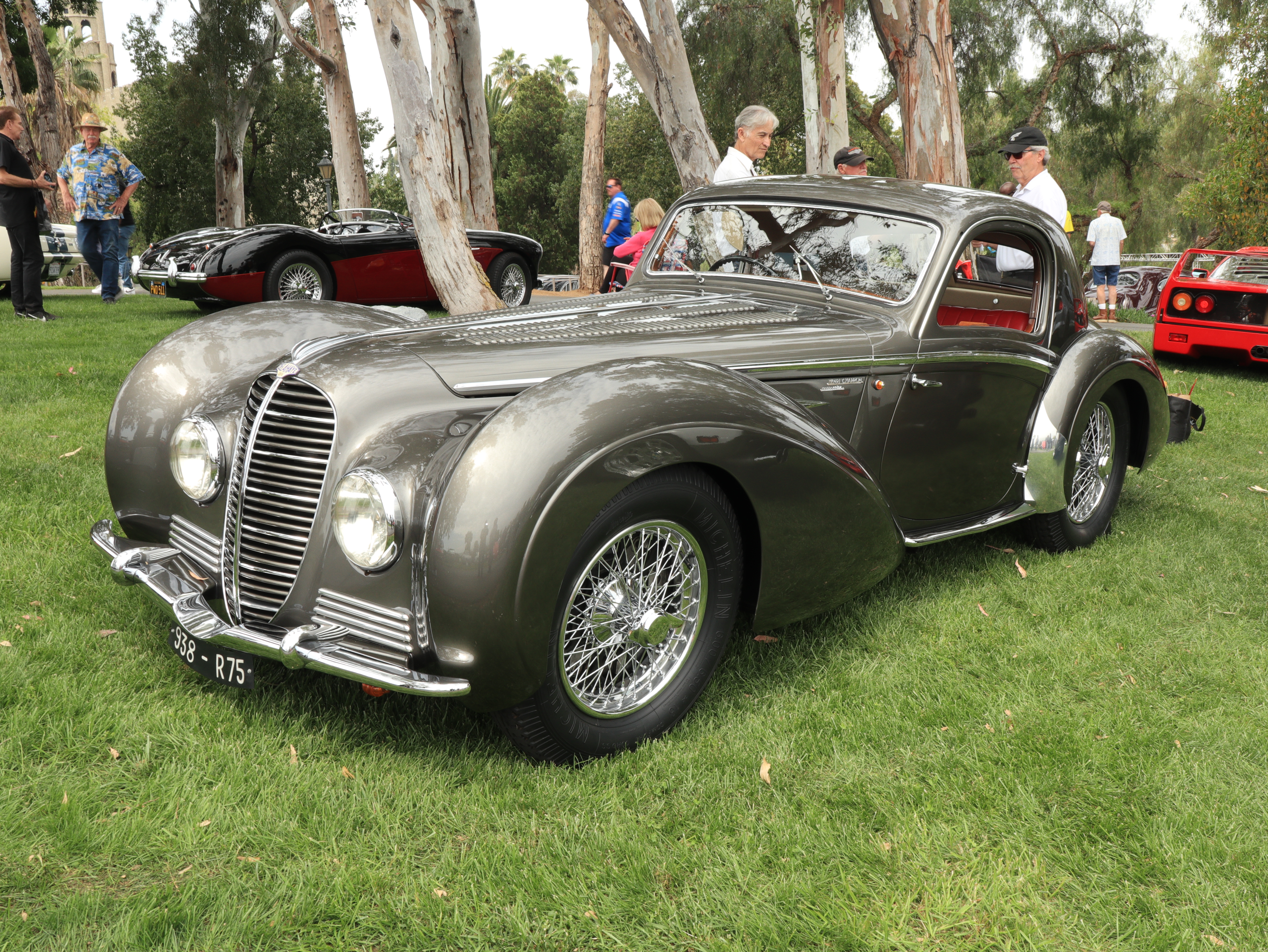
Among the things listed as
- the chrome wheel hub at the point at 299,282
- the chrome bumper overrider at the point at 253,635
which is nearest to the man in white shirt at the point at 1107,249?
the chrome wheel hub at the point at 299,282

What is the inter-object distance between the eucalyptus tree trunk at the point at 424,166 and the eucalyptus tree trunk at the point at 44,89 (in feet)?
50.7

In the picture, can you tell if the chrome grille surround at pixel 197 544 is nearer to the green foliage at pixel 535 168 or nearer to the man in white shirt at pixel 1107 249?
the man in white shirt at pixel 1107 249

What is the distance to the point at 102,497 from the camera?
450 cm

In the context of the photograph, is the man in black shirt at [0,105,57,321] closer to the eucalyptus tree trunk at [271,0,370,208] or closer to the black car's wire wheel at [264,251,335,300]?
the black car's wire wheel at [264,251,335,300]

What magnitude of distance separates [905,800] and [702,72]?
81.8ft

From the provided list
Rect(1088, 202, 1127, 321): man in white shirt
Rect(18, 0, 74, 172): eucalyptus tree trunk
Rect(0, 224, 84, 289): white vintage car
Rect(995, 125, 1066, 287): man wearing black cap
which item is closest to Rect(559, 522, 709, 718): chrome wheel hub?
Rect(995, 125, 1066, 287): man wearing black cap

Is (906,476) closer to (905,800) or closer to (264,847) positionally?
(905,800)

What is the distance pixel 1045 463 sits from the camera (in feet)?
13.3

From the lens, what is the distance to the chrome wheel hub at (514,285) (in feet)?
41.4

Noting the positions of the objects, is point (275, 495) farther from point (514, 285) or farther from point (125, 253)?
point (125, 253)

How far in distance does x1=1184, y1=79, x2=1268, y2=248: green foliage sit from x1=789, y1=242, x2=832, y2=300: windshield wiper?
63.2 feet

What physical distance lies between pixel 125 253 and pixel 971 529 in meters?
11.5

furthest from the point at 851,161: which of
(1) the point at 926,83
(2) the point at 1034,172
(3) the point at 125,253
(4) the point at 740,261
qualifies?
(3) the point at 125,253

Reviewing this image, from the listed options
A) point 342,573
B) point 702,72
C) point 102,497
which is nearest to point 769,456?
point 342,573
